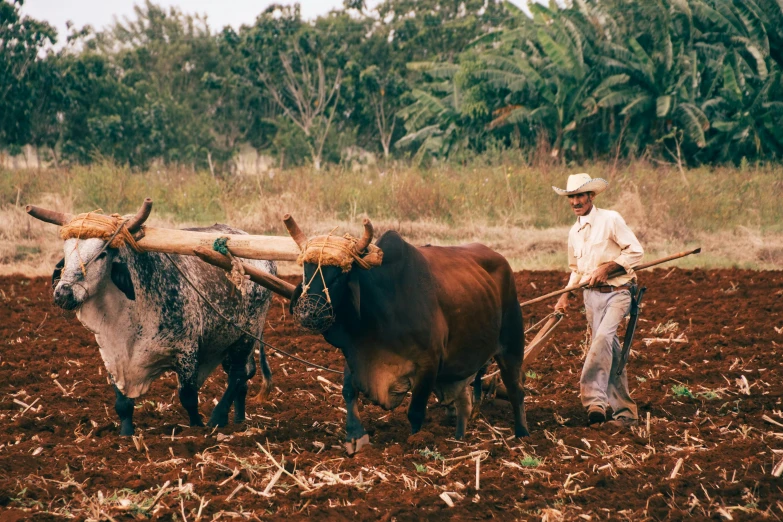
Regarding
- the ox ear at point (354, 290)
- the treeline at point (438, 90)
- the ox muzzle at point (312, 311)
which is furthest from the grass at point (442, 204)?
the ox muzzle at point (312, 311)

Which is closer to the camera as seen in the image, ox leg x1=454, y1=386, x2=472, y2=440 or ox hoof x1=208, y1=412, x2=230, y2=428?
ox leg x1=454, y1=386, x2=472, y2=440

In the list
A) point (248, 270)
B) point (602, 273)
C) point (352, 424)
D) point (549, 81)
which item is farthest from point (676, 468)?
point (549, 81)

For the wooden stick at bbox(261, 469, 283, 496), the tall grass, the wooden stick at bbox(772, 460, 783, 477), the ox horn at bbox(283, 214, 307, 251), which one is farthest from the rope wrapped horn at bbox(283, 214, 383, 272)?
the tall grass

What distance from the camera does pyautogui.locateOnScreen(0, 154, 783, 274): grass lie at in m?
15.8

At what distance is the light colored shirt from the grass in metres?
8.19

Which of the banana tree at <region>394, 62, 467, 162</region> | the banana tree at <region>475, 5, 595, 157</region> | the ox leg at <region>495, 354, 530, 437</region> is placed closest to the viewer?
the ox leg at <region>495, 354, 530, 437</region>

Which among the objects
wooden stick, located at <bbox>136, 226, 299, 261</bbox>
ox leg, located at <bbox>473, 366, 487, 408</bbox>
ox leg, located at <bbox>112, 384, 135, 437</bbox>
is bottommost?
ox leg, located at <bbox>473, 366, 487, 408</bbox>

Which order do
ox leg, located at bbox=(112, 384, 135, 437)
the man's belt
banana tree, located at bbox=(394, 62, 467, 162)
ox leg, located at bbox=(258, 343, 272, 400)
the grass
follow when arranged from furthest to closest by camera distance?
banana tree, located at bbox=(394, 62, 467, 162) → the grass → ox leg, located at bbox=(258, 343, 272, 400) → the man's belt → ox leg, located at bbox=(112, 384, 135, 437)

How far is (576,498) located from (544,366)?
12.2 feet

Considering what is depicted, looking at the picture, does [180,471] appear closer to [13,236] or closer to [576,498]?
[576,498]

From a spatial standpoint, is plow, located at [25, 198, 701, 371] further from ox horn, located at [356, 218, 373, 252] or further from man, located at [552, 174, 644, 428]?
man, located at [552, 174, 644, 428]

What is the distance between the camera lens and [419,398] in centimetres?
584

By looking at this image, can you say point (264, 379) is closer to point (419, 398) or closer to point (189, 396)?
point (189, 396)

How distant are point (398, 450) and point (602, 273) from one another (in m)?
1.99
